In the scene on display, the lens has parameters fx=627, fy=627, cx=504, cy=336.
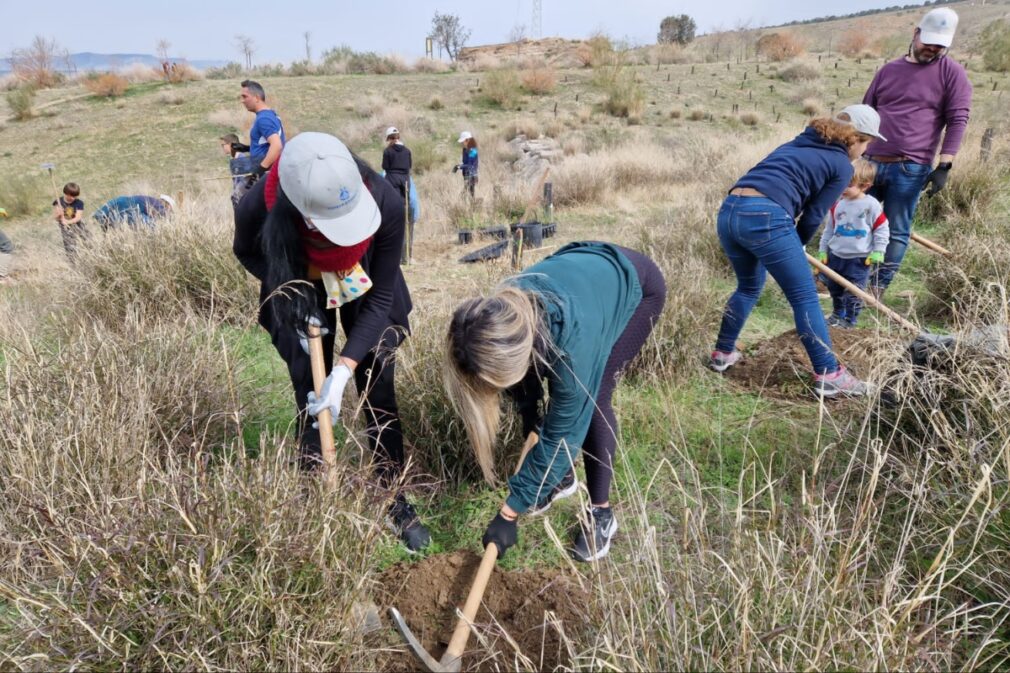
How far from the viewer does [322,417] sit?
2.08 m

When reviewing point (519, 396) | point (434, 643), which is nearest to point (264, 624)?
point (434, 643)

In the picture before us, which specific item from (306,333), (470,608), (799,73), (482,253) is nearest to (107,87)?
(482,253)

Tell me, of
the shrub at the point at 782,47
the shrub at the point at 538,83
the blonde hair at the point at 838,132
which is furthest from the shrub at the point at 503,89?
the blonde hair at the point at 838,132

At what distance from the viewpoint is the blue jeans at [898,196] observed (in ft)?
13.0

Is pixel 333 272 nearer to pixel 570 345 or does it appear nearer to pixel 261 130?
pixel 570 345

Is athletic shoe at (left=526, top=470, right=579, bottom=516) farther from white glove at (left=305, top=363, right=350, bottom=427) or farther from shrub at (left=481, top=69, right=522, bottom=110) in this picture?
shrub at (left=481, top=69, right=522, bottom=110)

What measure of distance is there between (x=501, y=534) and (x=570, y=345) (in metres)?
0.65

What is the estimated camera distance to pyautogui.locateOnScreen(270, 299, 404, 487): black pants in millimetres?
2264

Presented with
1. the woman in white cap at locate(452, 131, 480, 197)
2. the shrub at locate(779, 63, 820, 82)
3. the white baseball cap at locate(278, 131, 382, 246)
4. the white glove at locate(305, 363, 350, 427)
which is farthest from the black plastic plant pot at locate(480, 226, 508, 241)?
the shrub at locate(779, 63, 820, 82)

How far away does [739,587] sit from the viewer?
1.46 m

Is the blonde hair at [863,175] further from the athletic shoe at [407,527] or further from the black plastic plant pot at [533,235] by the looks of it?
the black plastic plant pot at [533,235]

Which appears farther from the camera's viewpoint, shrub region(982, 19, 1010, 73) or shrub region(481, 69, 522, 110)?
shrub region(481, 69, 522, 110)

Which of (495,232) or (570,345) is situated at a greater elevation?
(570,345)

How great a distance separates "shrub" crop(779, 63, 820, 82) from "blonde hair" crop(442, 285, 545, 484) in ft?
77.0
